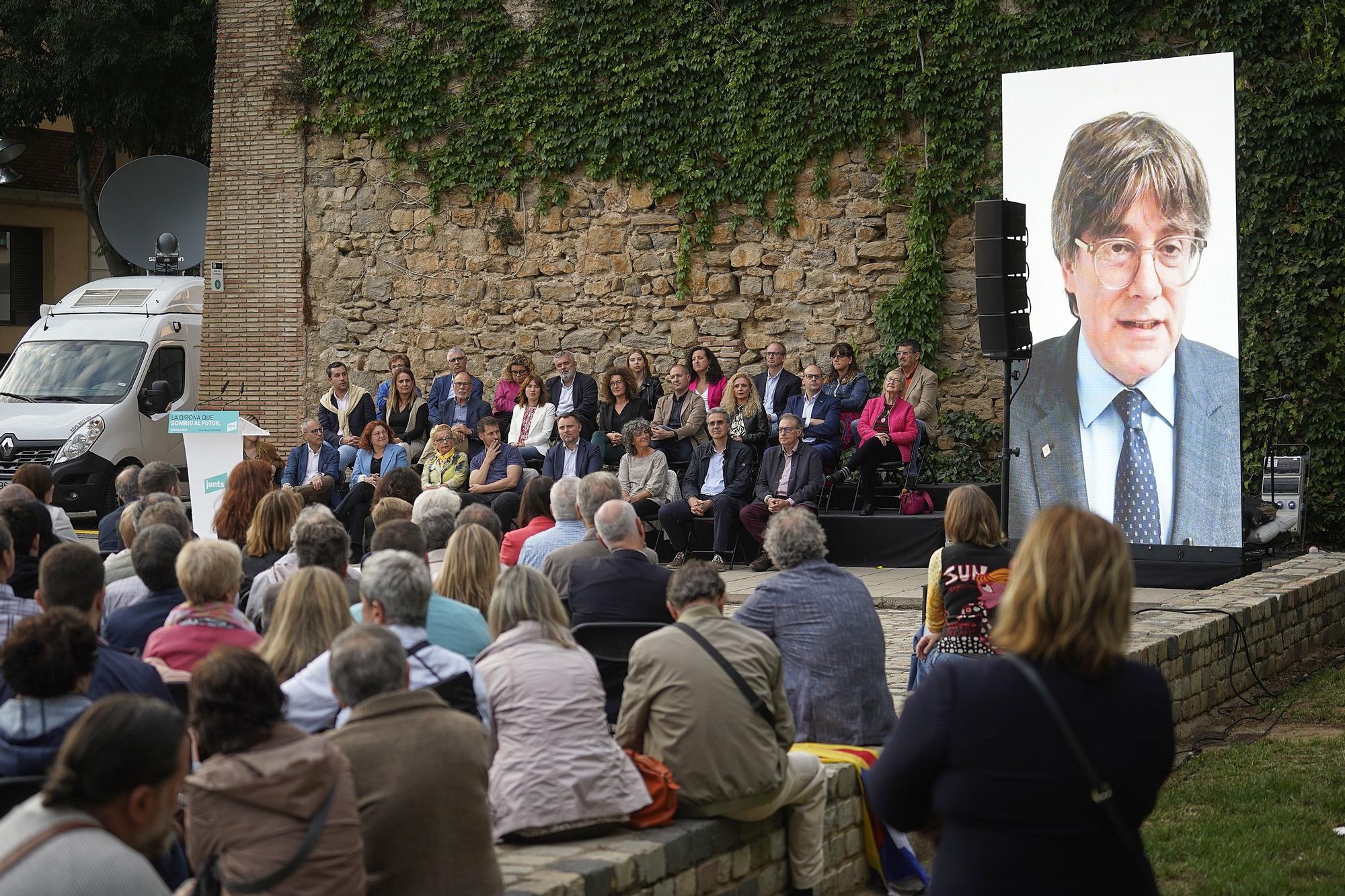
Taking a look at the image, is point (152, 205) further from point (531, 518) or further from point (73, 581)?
point (73, 581)

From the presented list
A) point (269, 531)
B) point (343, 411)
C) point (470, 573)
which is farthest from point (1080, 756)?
point (343, 411)

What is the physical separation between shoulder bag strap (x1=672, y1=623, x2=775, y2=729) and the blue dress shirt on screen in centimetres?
693

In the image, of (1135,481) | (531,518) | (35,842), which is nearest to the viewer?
(35,842)

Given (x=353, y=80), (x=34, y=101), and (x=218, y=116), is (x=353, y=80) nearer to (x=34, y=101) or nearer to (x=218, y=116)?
(x=218, y=116)

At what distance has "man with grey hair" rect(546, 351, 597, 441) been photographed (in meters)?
13.0

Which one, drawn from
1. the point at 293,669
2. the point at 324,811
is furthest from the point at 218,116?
the point at 324,811

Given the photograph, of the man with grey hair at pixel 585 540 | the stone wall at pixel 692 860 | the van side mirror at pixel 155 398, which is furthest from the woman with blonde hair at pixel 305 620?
the van side mirror at pixel 155 398

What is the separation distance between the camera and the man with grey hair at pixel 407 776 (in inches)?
121

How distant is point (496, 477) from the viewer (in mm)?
11812

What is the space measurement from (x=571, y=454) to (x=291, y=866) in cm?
908

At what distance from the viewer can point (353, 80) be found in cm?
1537

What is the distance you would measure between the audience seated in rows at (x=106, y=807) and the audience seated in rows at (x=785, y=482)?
8.57 metres

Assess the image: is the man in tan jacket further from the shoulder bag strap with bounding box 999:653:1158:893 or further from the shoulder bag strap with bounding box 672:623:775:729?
the shoulder bag strap with bounding box 999:653:1158:893

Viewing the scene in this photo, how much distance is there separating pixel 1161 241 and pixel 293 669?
8291mm
